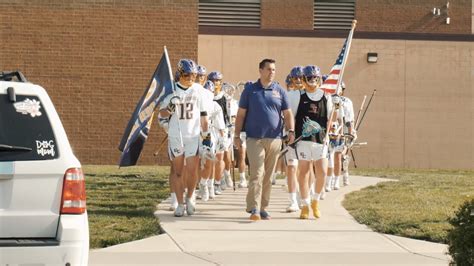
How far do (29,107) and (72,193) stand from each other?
677mm

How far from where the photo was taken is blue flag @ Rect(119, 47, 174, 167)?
16219 mm

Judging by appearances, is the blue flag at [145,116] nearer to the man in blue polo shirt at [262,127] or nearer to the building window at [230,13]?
the man in blue polo shirt at [262,127]

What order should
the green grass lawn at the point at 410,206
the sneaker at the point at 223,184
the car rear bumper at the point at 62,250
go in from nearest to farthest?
the car rear bumper at the point at 62,250, the green grass lawn at the point at 410,206, the sneaker at the point at 223,184

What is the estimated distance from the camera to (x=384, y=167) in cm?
3269

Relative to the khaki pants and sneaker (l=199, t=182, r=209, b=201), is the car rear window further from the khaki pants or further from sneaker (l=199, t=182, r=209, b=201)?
sneaker (l=199, t=182, r=209, b=201)

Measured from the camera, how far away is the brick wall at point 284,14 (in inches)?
1352

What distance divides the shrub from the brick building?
75.5 feet

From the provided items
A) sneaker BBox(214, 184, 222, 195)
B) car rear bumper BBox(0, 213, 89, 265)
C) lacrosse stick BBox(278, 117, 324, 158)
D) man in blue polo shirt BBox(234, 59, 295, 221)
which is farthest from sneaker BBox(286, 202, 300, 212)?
car rear bumper BBox(0, 213, 89, 265)

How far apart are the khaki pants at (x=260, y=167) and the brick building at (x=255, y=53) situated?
57.6 feet

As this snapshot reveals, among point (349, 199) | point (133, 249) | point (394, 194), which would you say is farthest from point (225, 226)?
point (394, 194)

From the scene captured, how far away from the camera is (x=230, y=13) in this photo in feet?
113

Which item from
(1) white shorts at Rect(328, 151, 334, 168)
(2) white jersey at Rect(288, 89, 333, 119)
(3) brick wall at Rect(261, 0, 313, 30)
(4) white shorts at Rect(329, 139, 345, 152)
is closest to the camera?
(2) white jersey at Rect(288, 89, 333, 119)

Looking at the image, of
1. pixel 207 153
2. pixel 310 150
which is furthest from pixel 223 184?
pixel 310 150

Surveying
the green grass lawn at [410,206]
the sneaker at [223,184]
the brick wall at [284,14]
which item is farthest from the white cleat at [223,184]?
the brick wall at [284,14]
